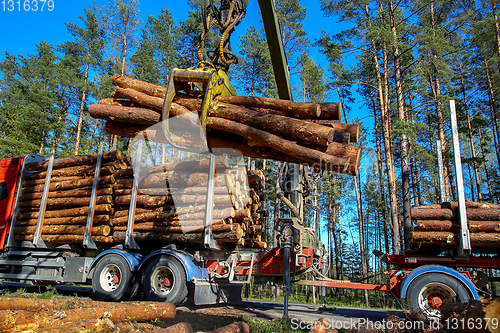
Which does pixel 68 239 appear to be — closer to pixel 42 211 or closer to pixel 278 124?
pixel 42 211

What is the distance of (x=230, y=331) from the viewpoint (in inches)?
162

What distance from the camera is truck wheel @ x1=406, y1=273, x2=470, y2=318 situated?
19.0ft

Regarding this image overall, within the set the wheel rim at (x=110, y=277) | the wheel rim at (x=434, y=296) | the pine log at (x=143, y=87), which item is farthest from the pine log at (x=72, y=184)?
the wheel rim at (x=434, y=296)

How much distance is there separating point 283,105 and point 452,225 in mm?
4487

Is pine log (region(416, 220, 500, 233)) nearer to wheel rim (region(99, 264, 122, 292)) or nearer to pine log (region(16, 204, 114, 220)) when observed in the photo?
wheel rim (region(99, 264, 122, 292))

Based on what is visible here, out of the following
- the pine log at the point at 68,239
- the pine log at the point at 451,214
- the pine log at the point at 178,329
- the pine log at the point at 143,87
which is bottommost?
the pine log at the point at 178,329

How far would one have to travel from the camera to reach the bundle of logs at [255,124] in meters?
3.82

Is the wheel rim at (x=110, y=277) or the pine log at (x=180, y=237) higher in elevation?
the pine log at (x=180, y=237)

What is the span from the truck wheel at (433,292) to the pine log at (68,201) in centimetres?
673

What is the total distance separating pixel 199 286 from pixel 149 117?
376 centimetres

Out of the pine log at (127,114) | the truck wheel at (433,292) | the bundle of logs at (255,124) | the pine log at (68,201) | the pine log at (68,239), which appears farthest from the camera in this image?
the pine log at (68,201)

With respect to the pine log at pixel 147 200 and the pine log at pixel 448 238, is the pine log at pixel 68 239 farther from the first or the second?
the pine log at pixel 448 238

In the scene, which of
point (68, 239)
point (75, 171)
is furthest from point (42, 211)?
point (75, 171)

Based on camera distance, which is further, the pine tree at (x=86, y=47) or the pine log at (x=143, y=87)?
the pine tree at (x=86, y=47)
